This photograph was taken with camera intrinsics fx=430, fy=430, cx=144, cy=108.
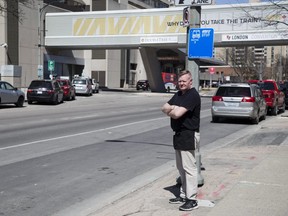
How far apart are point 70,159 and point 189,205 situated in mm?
4577

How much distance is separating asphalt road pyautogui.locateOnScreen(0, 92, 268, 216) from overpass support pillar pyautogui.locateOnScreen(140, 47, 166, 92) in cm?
3822

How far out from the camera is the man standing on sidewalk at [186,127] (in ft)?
18.7

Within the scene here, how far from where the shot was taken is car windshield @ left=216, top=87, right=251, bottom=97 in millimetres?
19031

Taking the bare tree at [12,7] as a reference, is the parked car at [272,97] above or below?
below

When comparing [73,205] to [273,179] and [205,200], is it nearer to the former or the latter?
[205,200]

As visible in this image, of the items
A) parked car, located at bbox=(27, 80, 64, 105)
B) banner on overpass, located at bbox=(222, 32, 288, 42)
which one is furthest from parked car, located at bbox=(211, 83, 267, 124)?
banner on overpass, located at bbox=(222, 32, 288, 42)

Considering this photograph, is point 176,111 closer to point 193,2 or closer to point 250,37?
point 193,2

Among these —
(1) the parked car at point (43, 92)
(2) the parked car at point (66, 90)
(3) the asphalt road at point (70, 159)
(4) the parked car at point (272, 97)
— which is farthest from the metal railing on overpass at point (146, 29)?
(3) the asphalt road at point (70, 159)

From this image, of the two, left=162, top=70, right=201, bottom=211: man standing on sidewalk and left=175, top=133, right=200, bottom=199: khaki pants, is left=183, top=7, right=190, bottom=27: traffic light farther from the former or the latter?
left=175, top=133, right=200, bottom=199: khaki pants

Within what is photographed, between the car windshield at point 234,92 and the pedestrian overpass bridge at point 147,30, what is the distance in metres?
27.5

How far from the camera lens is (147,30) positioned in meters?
52.5

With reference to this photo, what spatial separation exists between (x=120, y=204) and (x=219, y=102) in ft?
44.4

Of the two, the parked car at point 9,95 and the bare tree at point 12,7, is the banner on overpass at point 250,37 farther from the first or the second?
the parked car at point 9,95

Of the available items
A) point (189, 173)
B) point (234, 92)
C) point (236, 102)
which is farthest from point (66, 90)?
point (189, 173)
